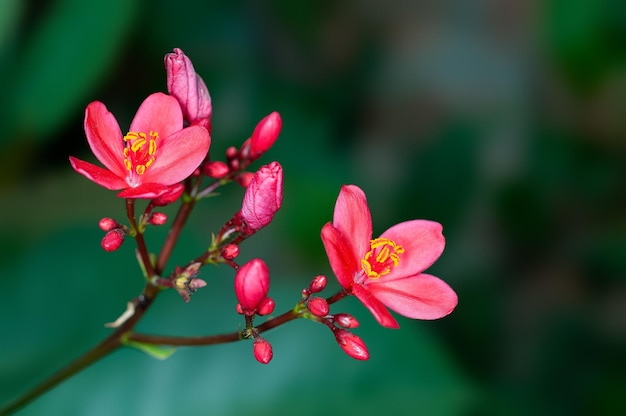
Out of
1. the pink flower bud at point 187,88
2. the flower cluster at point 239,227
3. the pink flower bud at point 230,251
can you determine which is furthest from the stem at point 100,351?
the pink flower bud at point 187,88

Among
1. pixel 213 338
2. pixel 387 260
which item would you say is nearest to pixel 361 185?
pixel 387 260

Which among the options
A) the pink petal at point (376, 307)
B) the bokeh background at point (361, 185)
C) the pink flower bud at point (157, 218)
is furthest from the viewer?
the bokeh background at point (361, 185)

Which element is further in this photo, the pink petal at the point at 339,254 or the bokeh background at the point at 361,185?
the bokeh background at the point at 361,185

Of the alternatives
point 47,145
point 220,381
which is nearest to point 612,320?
point 220,381

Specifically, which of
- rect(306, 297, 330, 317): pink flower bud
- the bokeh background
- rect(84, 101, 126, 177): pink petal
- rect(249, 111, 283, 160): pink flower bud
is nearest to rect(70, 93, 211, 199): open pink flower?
rect(84, 101, 126, 177): pink petal

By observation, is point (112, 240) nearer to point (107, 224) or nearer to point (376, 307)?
point (107, 224)

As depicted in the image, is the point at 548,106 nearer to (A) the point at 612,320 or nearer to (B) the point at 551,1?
(B) the point at 551,1

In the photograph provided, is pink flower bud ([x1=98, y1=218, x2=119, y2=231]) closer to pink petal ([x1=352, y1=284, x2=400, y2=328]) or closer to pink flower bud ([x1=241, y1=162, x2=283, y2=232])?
pink flower bud ([x1=241, y1=162, x2=283, y2=232])

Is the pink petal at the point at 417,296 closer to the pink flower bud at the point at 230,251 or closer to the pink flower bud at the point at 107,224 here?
the pink flower bud at the point at 230,251
